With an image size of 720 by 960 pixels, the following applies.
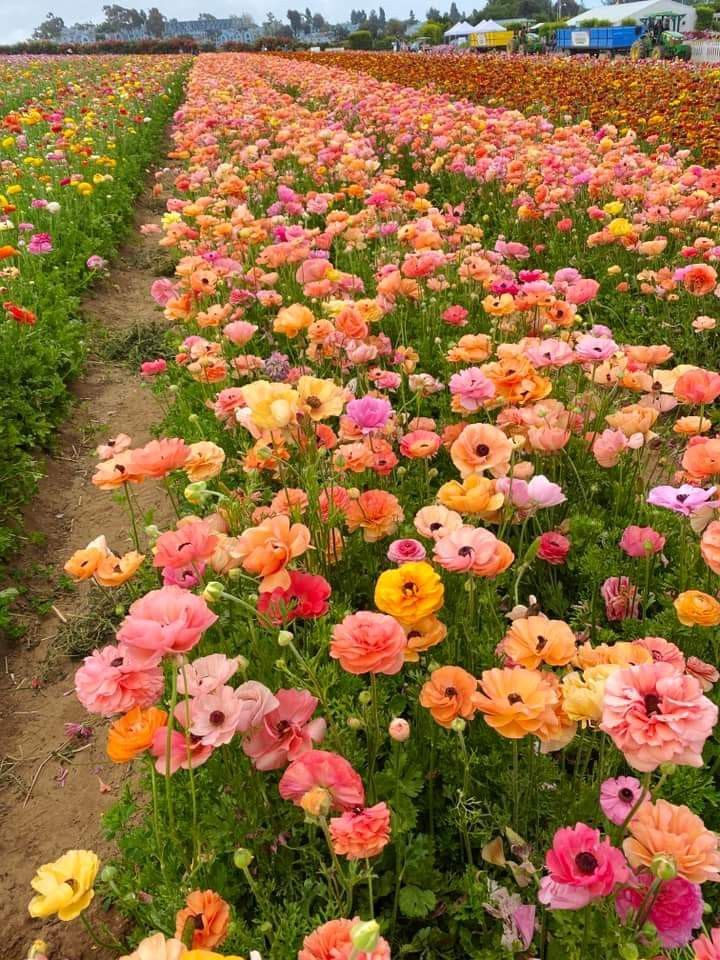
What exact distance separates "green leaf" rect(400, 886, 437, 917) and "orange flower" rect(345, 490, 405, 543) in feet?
2.91

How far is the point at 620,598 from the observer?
2.12m

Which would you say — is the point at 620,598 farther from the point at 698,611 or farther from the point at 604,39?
the point at 604,39

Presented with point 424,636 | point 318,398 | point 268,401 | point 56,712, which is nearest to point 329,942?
point 424,636

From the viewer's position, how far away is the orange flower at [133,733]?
132cm

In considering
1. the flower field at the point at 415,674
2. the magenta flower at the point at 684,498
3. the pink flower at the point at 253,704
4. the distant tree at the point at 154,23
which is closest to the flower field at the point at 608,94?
the flower field at the point at 415,674

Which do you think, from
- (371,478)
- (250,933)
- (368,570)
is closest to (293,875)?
(250,933)

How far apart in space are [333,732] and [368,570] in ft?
2.72

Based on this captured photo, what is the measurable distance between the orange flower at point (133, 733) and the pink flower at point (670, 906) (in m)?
0.85

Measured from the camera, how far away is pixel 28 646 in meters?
2.94

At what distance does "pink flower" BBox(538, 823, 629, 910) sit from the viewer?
1057 mm

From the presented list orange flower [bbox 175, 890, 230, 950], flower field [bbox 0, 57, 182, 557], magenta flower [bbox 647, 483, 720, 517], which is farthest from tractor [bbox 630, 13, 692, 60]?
orange flower [bbox 175, 890, 230, 950]

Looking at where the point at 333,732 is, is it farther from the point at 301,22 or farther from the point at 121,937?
the point at 301,22

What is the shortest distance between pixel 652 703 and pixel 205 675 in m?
0.76

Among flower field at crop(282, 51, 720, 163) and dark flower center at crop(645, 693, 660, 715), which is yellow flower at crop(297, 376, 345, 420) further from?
flower field at crop(282, 51, 720, 163)
